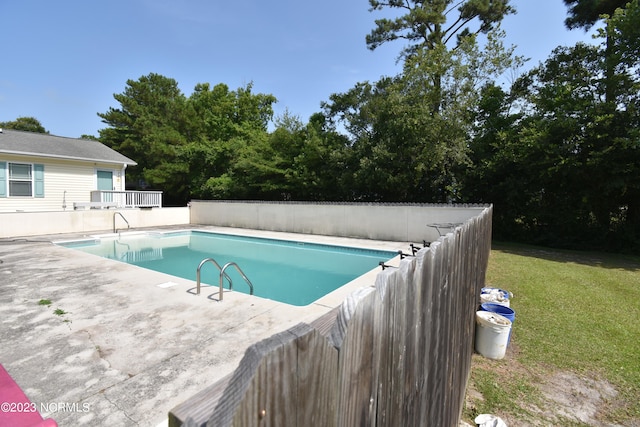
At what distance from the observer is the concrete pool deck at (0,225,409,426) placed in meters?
2.51

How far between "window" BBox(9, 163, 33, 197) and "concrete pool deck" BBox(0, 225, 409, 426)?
980 cm

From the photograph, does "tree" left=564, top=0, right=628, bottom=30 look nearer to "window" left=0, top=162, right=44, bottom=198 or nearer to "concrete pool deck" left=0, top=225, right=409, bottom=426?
"concrete pool deck" left=0, top=225, right=409, bottom=426

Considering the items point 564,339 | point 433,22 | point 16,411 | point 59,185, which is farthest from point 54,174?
point 433,22

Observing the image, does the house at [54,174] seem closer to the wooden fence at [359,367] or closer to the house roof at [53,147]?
the house roof at [53,147]

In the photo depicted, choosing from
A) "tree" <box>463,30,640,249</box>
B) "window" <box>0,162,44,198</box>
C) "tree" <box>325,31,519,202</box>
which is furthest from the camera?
"tree" <box>325,31,519,202</box>

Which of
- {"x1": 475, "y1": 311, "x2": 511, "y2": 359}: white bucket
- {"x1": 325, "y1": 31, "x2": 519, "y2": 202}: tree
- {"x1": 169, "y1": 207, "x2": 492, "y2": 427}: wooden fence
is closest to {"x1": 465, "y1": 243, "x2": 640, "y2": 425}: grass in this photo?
{"x1": 475, "y1": 311, "x2": 511, "y2": 359}: white bucket

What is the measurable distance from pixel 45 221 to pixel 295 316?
1339 cm

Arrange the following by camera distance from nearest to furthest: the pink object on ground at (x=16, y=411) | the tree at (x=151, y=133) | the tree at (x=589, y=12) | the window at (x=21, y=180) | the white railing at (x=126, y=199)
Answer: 1. the pink object on ground at (x=16, y=411)
2. the tree at (x=589, y=12)
3. the window at (x=21, y=180)
4. the white railing at (x=126, y=199)
5. the tree at (x=151, y=133)

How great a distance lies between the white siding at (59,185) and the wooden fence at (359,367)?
17.8 meters

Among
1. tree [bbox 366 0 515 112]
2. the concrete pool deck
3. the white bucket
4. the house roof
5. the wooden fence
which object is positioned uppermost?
tree [bbox 366 0 515 112]

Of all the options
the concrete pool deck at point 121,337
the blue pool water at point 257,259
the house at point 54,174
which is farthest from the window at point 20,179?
the concrete pool deck at point 121,337

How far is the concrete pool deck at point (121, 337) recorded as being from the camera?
8.25 ft

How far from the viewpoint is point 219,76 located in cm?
2622

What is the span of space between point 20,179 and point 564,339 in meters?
18.8
